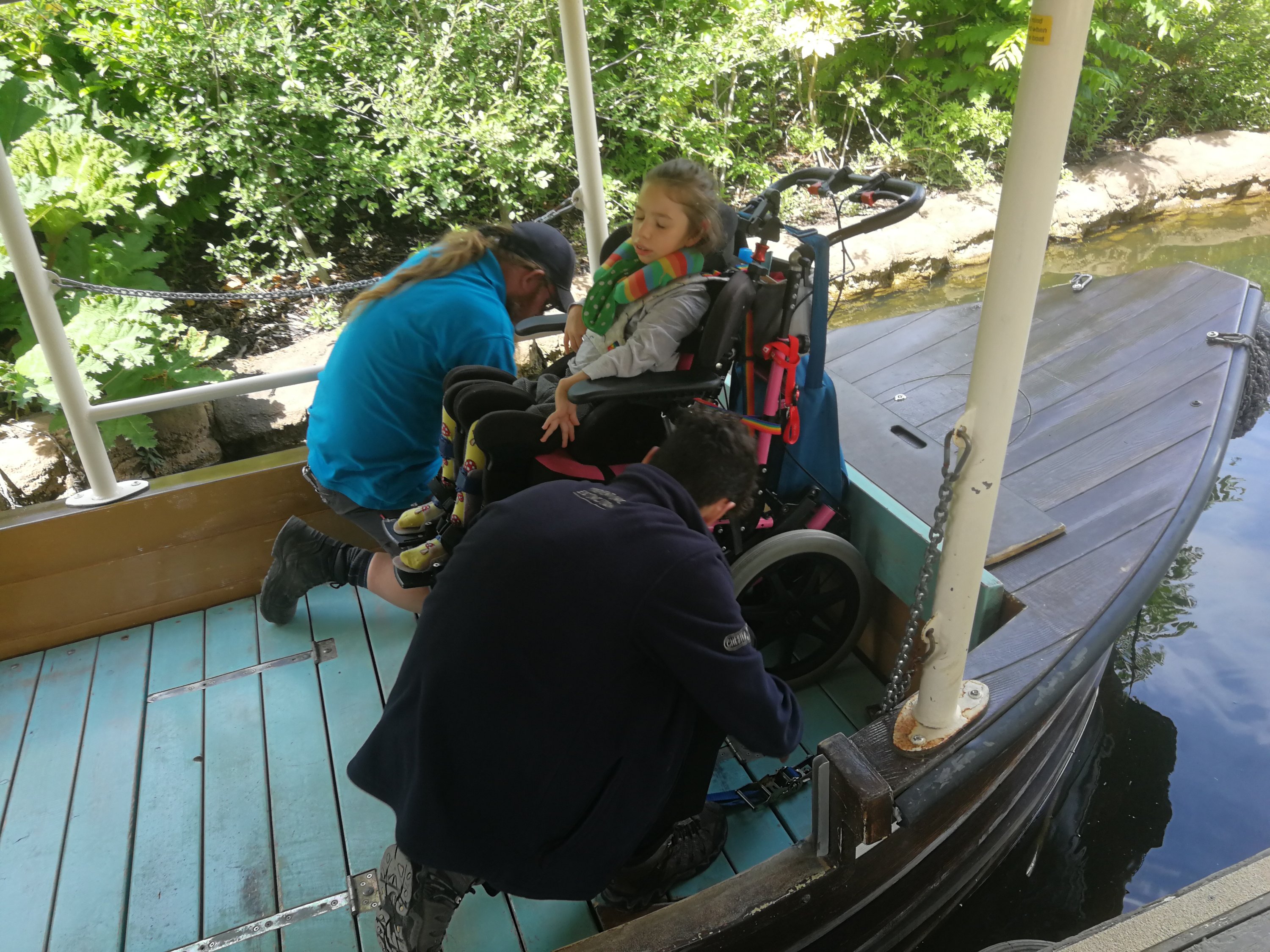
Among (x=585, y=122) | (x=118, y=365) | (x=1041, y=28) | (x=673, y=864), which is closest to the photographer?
(x=1041, y=28)

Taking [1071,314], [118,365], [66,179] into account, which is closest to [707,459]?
[1071,314]

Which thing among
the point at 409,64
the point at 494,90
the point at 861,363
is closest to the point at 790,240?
the point at 494,90

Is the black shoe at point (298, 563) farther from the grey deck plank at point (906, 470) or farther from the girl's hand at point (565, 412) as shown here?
the grey deck plank at point (906, 470)

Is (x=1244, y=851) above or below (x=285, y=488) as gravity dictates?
below

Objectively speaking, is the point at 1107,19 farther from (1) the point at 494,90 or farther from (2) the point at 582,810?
(2) the point at 582,810

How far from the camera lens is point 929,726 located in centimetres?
141

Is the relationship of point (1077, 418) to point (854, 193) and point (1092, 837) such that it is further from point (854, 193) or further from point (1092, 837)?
point (1092, 837)

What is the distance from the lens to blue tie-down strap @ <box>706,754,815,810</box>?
1814 millimetres

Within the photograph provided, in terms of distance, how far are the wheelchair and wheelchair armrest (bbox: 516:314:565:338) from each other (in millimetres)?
493

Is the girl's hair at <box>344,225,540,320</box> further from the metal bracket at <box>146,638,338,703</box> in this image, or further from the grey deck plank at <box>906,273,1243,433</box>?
the grey deck plank at <box>906,273,1243,433</box>

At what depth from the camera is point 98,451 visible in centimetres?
232

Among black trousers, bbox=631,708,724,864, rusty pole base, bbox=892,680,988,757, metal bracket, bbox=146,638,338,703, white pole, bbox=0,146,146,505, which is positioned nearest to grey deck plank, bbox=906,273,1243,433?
rusty pole base, bbox=892,680,988,757

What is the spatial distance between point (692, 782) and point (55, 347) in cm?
190

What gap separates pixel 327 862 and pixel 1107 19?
9.31m
